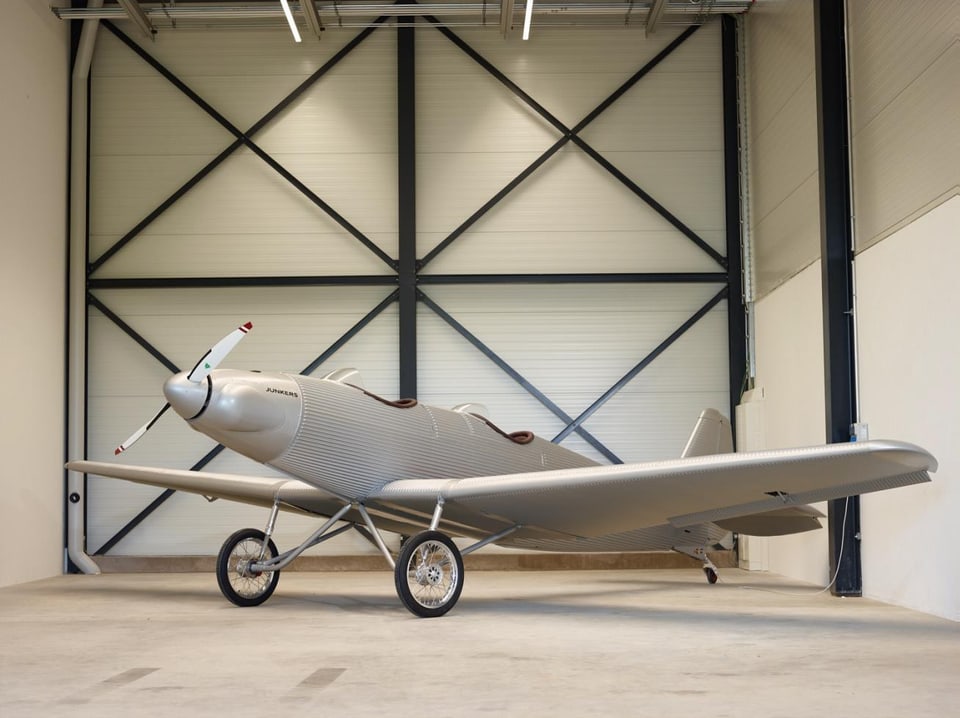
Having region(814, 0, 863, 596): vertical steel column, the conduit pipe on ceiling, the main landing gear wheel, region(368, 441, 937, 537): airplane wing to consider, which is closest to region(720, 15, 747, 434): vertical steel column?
region(814, 0, 863, 596): vertical steel column

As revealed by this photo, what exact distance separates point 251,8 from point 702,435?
700cm

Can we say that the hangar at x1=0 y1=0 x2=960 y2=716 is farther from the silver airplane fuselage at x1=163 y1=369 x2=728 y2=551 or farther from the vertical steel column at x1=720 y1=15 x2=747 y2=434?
the silver airplane fuselage at x1=163 y1=369 x2=728 y2=551

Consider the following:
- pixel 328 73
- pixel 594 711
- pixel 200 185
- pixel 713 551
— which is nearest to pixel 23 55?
pixel 200 185

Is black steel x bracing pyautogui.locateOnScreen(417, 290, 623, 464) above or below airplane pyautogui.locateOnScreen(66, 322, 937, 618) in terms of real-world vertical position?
above

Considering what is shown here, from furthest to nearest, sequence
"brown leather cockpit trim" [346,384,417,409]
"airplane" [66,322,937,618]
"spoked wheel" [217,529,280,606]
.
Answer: "spoked wheel" [217,529,280,606] < "brown leather cockpit trim" [346,384,417,409] < "airplane" [66,322,937,618]

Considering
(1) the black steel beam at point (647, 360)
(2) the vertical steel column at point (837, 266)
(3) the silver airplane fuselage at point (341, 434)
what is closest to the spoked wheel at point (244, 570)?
(3) the silver airplane fuselage at point (341, 434)

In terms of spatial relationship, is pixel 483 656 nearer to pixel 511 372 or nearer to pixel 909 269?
pixel 909 269

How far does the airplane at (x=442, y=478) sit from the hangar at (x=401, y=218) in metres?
3.61

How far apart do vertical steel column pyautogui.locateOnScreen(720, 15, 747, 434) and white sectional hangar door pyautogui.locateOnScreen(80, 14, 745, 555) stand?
27mm

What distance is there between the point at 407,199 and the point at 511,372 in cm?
240

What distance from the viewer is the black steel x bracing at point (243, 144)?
12.6 m

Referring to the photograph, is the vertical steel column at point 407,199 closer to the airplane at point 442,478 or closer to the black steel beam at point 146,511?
the black steel beam at point 146,511

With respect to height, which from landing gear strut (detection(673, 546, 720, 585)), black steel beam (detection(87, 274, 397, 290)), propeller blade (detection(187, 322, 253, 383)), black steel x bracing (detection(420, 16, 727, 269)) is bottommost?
landing gear strut (detection(673, 546, 720, 585))

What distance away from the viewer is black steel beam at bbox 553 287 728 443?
41.1ft
